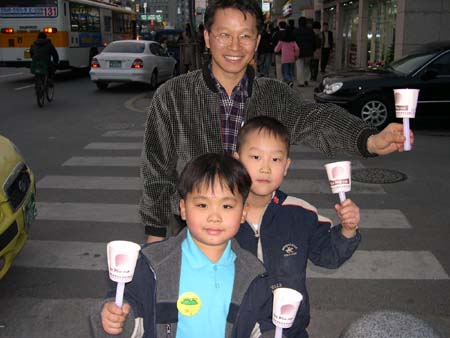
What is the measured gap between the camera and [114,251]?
5.77 ft

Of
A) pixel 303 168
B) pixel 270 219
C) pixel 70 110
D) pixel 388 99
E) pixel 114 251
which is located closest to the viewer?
pixel 114 251

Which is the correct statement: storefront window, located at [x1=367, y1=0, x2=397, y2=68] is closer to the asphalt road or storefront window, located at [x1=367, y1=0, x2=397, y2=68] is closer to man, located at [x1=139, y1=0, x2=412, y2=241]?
the asphalt road

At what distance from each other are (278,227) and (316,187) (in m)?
4.98

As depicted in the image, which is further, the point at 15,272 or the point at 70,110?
the point at 70,110

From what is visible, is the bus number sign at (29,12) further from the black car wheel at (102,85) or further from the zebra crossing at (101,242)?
the zebra crossing at (101,242)

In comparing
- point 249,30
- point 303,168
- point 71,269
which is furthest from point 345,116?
point 303,168

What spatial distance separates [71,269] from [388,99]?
24.8 ft

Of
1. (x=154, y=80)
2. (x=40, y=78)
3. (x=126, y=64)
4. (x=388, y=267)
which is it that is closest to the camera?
(x=388, y=267)

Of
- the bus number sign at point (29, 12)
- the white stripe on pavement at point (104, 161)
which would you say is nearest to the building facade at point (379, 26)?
the white stripe on pavement at point (104, 161)

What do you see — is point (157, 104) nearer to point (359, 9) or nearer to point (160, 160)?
point (160, 160)

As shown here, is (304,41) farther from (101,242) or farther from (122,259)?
(122,259)

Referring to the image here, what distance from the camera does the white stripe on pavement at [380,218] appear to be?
5797 mm

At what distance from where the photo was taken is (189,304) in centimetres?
204

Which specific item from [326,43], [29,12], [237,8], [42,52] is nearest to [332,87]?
[42,52]
